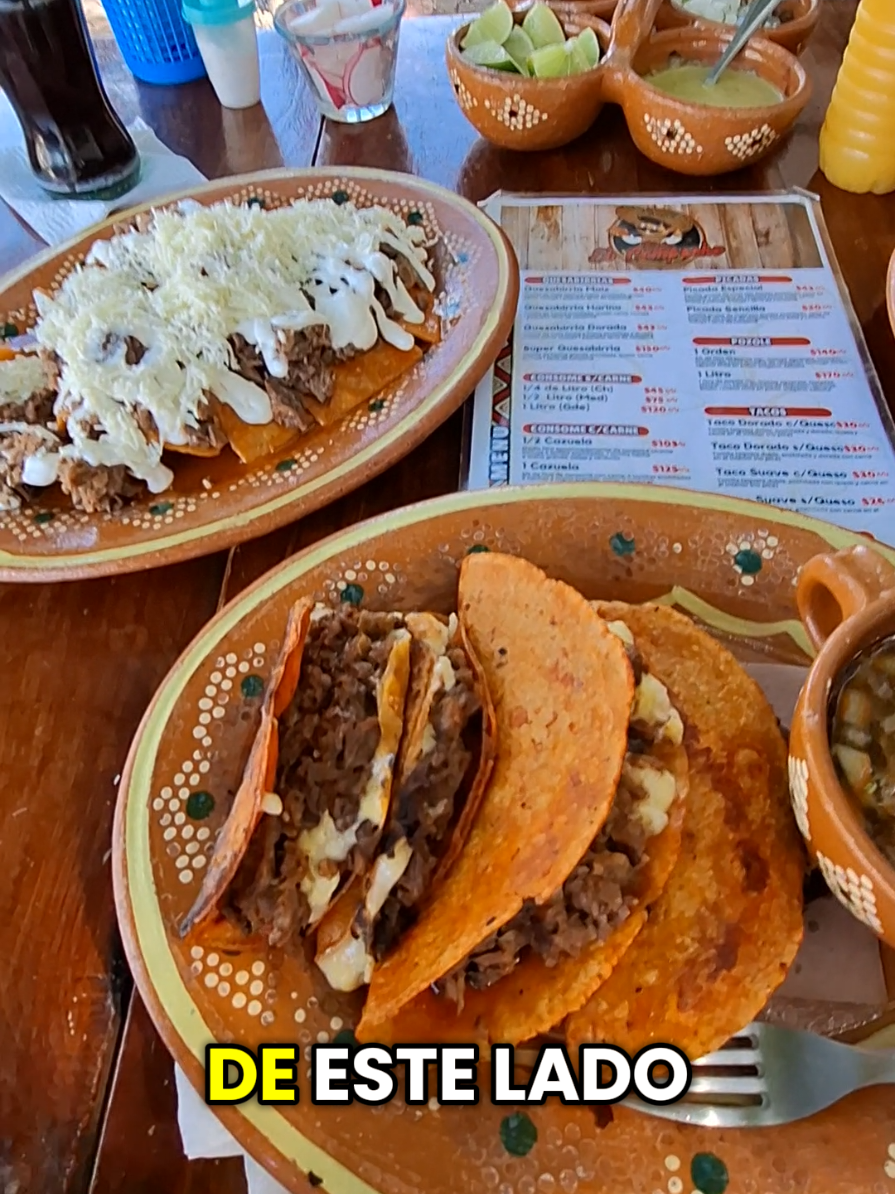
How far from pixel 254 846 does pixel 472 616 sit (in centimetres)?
31

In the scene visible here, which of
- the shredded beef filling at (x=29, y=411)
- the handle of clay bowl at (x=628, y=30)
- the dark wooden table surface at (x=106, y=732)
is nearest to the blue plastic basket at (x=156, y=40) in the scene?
the dark wooden table surface at (x=106, y=732)

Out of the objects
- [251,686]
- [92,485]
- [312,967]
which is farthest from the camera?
[92,485]

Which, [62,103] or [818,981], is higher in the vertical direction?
[62,103]

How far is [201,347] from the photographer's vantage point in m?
1.21

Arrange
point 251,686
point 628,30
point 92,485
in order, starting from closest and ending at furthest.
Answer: point 251,686 → point 92,485 → point 628,30

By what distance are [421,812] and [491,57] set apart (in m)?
1.48

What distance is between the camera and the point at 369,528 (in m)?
1.01

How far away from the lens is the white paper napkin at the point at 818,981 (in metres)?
0.70

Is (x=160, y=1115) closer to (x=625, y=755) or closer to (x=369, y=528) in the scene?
(x=625, y=755)

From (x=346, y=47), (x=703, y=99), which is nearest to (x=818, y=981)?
(x=703, y=99)

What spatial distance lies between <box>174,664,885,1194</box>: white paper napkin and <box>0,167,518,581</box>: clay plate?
57cm

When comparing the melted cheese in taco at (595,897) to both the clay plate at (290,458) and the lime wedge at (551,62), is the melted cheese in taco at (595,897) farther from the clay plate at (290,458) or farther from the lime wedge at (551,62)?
the lime wedge at (551,62)

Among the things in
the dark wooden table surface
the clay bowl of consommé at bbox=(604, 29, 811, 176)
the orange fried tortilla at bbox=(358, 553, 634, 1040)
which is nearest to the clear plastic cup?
the dark wooden table surface

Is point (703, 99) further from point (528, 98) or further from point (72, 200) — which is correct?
point (72, 200)
